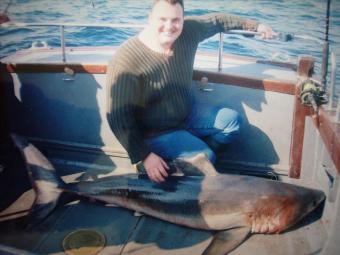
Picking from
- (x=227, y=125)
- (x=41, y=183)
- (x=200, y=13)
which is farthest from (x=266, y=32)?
(x=200, y=13)

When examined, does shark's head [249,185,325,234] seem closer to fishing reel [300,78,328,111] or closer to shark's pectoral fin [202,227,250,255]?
shark's pectoral fin [202,227,250,255]

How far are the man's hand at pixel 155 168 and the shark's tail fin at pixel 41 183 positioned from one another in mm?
814

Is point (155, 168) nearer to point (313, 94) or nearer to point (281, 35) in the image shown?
point (313, 94)

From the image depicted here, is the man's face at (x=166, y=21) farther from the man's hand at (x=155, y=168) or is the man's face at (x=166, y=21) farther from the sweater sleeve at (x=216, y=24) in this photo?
the man's hand at (x=155, y=168)

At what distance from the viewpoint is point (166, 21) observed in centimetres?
288

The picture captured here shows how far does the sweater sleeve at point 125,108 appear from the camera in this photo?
2771 millimetres

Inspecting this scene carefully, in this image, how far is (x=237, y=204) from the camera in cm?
266

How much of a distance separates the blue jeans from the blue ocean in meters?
1.75

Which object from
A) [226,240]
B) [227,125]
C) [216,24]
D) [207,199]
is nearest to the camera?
[226,240]

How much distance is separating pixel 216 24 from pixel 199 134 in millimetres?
1103

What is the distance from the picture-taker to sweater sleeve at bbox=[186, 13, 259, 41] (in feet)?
10.9

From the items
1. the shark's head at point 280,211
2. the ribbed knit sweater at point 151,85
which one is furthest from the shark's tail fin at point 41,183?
the shark's head at point 280,211

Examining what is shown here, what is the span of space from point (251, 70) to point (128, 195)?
75.4 inches

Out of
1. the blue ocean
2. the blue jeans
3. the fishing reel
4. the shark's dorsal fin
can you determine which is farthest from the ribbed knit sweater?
the blue ocean
